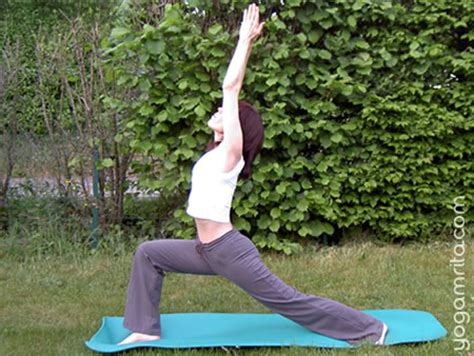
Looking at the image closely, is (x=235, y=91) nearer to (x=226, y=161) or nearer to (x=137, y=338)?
(x=226, y=161)

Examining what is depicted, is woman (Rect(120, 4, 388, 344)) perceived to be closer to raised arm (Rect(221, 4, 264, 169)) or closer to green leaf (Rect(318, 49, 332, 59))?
raised arm (Rect(221, 4, 264, 169))

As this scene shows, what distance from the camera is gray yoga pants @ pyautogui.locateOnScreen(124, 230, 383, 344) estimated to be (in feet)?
12.7

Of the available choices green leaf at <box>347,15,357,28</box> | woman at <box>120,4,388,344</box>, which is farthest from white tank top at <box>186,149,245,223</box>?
green leaf at <box>347,15,357,28</box>

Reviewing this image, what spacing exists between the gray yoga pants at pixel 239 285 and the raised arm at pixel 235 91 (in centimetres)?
53

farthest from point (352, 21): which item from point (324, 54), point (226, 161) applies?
point (226, 161)

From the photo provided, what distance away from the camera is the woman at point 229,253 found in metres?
3.70

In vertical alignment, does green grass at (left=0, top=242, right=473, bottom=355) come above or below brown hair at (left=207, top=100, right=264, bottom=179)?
below

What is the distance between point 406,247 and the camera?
632 cm

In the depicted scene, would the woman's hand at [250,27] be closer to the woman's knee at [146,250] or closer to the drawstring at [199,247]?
the drawstring at [199,247]

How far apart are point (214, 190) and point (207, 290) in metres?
1.69

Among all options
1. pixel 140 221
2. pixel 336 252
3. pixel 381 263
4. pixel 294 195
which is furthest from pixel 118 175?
pixel 381 263

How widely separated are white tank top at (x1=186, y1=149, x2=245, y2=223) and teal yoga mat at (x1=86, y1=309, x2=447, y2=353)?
0.77 meters

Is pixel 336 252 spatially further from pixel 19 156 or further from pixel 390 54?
pixel 19 156

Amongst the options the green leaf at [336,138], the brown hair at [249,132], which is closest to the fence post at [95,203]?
the green leaf at [336,138]
